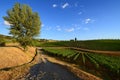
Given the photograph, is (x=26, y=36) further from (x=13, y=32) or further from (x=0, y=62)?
(x=0, y=62)

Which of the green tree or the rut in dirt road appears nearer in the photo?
the rut in dirt road

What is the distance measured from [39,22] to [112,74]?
27508mm

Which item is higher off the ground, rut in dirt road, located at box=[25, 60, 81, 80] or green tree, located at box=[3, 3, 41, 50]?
green tree, located at box=[3, 3, 41, 50]

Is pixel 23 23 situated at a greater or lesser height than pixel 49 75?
greater

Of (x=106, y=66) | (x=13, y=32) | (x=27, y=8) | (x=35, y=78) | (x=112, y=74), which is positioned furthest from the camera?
(x=27, y=8)

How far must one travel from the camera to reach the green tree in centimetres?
3928

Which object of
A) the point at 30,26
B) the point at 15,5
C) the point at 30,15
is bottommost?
the point at 30,26

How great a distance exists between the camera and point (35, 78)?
14883mm

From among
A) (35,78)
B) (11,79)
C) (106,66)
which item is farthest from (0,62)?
(106,66)

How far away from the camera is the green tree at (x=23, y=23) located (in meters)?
39.3

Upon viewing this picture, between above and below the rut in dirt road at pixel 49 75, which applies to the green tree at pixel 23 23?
above

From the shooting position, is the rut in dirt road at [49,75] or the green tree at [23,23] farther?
the green tree at [23,23]

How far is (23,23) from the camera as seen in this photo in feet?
131

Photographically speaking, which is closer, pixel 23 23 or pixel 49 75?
pixel 49 75
